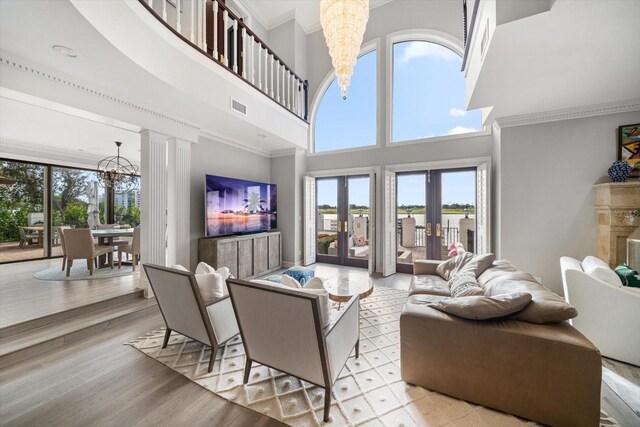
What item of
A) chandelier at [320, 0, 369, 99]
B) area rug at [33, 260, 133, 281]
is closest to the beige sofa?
chandelier at [320, 0, 369, 99]

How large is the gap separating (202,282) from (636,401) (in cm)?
340

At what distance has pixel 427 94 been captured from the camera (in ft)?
16.2

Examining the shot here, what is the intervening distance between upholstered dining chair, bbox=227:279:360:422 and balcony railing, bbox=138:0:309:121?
2.85 metres

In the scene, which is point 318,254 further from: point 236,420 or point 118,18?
point 118,18

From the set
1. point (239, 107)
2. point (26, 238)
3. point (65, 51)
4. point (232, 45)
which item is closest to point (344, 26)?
point (239, 107)

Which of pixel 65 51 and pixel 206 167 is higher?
pixel 65 51

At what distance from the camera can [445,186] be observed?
4875 millimetres

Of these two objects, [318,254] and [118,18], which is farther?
[318,254]

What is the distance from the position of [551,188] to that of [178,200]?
573 cm

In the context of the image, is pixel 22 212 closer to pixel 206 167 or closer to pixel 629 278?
pixel 206 167

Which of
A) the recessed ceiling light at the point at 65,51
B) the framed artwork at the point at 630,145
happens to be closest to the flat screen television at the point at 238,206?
the recessed ceiling light at the point at 65,51

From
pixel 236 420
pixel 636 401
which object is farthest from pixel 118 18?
pixel 636 401

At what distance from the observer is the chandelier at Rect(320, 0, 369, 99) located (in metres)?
2.77

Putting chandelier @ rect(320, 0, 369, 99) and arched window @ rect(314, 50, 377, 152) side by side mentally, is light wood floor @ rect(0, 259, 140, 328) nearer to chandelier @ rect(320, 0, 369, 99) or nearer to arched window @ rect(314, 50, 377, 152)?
chandelier @ rect(320, 0, 369, 99)
